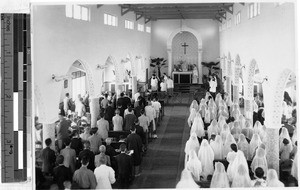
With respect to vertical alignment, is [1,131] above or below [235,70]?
below

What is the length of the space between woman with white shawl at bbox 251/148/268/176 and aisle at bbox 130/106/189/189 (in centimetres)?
143

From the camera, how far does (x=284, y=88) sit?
874 centimetres

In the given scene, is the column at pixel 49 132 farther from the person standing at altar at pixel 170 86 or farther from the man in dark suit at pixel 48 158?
the person standing at altar at pixel 170 86

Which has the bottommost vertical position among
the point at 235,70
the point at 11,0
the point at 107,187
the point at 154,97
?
the point at 107,187

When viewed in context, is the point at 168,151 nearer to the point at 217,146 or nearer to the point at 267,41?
the point at 217,146

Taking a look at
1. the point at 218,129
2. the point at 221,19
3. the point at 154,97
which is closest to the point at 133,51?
the point at 154,97

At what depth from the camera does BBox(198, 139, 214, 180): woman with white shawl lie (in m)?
9.67

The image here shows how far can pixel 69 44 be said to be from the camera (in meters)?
9.41

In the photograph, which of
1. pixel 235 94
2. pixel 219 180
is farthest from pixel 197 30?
pixel 219 180

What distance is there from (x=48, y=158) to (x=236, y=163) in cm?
375

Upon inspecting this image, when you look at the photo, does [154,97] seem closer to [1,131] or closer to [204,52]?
[204,52]

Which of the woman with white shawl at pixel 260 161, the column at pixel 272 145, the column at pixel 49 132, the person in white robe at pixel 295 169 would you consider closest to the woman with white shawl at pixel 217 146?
the column at pixel 272 145

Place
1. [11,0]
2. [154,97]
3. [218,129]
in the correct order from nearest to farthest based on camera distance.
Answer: [11,0], [154,97], [218,129]

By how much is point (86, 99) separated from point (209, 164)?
4.42 meters
